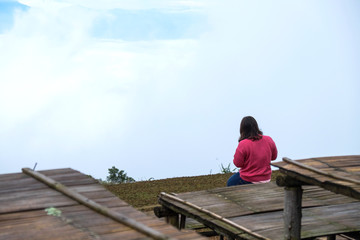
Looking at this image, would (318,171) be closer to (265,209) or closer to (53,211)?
(265,209)

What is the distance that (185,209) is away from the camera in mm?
6012

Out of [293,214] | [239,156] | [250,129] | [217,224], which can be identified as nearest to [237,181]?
[239,156]

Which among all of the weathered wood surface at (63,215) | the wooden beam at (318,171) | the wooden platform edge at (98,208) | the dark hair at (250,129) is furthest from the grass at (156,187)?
the weathered wood surface at (63,215)

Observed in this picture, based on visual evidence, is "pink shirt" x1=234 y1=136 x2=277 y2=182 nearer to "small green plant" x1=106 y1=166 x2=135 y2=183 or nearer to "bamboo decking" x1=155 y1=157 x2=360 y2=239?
"bamboo decking" x1=155 y1=157 x2=360 y2=239

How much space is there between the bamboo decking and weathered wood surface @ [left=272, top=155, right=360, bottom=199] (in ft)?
0.03

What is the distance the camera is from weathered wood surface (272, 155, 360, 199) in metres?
4.43

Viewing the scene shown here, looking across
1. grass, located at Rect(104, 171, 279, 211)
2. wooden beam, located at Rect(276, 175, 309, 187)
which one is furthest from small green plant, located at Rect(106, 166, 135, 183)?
wooden beam, located at Rect(276, 175, 309, 187)

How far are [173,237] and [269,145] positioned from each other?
4411 millimetres

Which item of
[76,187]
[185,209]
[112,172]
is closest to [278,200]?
[185,209]

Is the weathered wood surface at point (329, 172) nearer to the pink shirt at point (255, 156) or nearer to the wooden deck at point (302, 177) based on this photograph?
the wooden deck at point (302, 177)

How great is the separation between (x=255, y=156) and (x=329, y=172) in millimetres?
1850

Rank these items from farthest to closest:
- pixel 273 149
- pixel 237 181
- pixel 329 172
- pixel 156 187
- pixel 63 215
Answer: pixel 156 187
pixel 237 181
pixel 273 149
pixel 329 172
pixel 63 215

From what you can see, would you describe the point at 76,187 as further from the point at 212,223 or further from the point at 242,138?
the point at 242,138

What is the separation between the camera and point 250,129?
6664 mm
